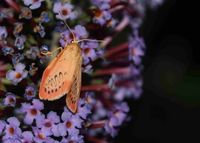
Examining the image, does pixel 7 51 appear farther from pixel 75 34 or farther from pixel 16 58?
pixel 75 34

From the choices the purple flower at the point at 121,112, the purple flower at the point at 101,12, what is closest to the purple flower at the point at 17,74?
the purple flower at the point at 101,12

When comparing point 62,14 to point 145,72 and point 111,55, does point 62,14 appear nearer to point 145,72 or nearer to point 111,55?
point 111,55

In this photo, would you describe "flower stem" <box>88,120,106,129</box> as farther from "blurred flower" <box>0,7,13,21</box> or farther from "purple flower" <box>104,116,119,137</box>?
"blurred flower" <box>0,7,13,21</box>

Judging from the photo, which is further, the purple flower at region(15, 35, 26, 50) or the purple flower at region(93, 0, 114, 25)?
the purple flower at region(93, 0, 114, 25)

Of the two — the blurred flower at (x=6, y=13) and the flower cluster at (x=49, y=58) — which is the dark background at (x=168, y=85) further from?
the blurred flower at (x=6, y=13)

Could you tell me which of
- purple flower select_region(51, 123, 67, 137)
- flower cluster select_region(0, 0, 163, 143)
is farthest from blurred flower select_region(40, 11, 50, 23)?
purple flower select_region(51, 123, 67, 137)

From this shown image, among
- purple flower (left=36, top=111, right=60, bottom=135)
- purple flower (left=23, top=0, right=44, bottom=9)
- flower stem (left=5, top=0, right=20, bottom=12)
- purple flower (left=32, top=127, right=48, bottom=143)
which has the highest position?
flower stem (left=5, top=0, right=20, bottom=12)

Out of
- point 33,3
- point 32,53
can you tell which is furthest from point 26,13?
point 32,53

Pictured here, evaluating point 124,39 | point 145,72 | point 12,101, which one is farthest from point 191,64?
point 12,101
